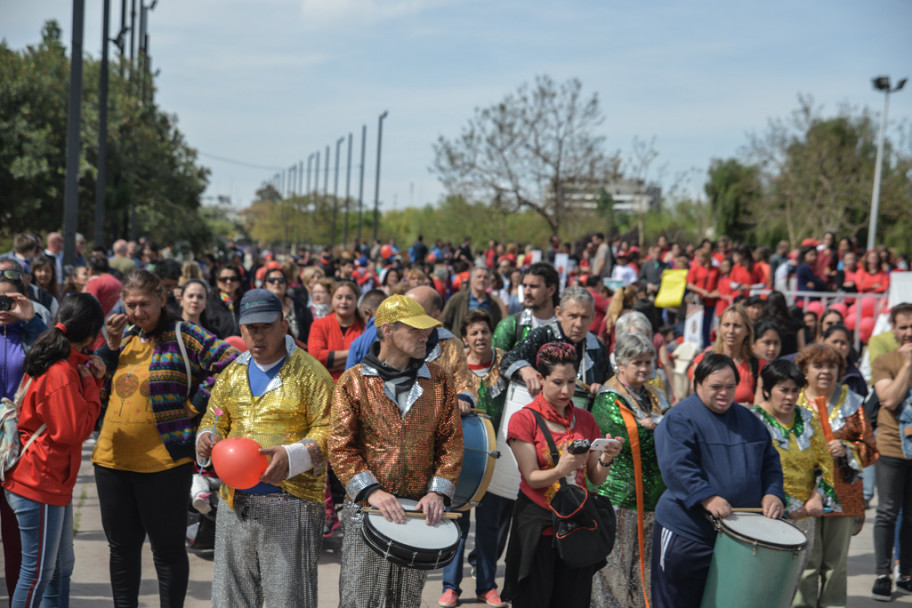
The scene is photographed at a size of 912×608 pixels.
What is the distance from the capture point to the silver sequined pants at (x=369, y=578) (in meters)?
3.86

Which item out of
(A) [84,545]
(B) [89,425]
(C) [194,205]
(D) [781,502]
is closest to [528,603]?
(D) [781,502]

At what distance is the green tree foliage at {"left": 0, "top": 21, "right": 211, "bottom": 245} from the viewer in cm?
2503

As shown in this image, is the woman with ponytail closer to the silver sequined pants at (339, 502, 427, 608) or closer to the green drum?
the silver sequined pants at (339, 502, 427, 608)

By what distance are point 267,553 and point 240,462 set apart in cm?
56

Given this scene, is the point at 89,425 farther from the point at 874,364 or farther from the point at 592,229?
the point at 592,229

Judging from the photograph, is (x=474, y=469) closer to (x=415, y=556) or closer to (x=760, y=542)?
(x=415, y=556)

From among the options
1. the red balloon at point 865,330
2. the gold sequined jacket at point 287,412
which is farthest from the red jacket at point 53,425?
the red balloon at point 865,330

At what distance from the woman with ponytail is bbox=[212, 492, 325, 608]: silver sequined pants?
97cm

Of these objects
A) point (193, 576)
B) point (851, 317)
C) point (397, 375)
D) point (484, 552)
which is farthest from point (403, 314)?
point (851, 317)

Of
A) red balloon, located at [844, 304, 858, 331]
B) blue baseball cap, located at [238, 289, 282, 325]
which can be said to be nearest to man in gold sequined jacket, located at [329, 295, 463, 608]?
blue baseball cap, located at [238, 289, 282, 325]

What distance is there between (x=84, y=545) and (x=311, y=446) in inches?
141

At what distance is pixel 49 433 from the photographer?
4371 mm

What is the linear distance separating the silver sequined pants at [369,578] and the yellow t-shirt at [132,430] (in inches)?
47.8

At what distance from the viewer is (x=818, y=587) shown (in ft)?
19.5
